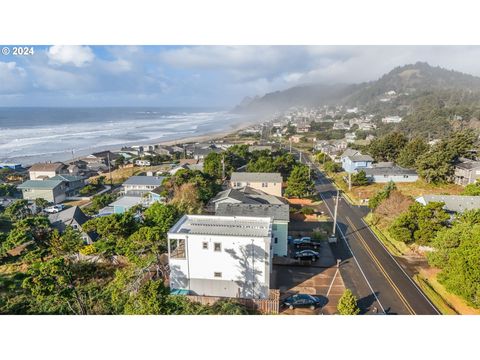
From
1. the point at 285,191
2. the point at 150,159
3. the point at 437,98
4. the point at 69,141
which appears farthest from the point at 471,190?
the point at 437,98

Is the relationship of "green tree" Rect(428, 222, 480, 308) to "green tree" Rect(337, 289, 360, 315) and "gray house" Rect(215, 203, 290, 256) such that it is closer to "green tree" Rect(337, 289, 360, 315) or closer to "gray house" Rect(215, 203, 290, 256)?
"green tree" Rect(337, 289, 360, 315)

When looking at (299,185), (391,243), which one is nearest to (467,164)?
(299,185)

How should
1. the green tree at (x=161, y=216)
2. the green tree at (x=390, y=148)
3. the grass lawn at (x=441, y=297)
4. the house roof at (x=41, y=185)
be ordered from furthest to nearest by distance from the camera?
the green tree at (x=390, y=148)
the house roof at (x=41, y=185)
the green tree at (x=161, y=216)
the grass lawn at (x=441, y=297)

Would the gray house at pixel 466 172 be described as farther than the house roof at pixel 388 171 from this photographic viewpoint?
No

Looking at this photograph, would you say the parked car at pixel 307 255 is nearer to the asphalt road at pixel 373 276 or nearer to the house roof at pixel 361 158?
the asphalt road at pixel 373 276

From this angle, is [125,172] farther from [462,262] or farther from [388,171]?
Answer: [462,262]

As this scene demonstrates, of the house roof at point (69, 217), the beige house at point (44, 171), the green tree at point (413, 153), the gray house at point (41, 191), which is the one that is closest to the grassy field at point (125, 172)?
the beige house at point (44, 171)

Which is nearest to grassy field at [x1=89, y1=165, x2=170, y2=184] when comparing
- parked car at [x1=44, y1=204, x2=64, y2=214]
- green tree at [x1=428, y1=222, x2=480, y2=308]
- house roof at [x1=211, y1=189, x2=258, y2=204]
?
parked car at [x1=44, y1=204, x2=64, y2=214]
